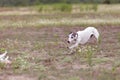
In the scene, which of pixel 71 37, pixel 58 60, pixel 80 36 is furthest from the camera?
pixel 80 36

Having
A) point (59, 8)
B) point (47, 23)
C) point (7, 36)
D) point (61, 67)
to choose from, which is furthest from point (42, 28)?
point (59, 8)

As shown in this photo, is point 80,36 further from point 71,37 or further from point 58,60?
point 58,60

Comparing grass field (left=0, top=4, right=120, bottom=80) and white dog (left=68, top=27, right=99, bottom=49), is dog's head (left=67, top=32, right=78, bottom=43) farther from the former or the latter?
grass field (left=0, top=4, right=120, bottom=80)

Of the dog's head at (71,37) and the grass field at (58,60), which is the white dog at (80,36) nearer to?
Answer: the dog's head at (71,37)

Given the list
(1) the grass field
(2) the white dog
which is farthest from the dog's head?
(1) the grass field

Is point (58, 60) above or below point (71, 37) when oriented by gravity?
below

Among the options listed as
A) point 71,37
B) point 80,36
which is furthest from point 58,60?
point 80,36

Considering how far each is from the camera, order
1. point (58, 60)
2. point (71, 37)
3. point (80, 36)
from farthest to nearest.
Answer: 1. point (80, 36)
2. point (71, 37)
3. point (58, 60)

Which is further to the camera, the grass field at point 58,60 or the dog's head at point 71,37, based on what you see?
the dog's head at point 71,37

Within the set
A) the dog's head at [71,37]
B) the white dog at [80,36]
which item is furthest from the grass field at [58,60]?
the dog's head at [71,37]

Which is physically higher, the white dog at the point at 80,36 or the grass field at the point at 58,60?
the white dog at the point at 80,36

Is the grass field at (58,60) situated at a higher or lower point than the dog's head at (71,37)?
lower

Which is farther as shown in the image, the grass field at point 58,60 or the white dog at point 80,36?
the white dog at point 80,36

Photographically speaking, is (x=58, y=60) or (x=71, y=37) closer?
(x=58, y=60)
